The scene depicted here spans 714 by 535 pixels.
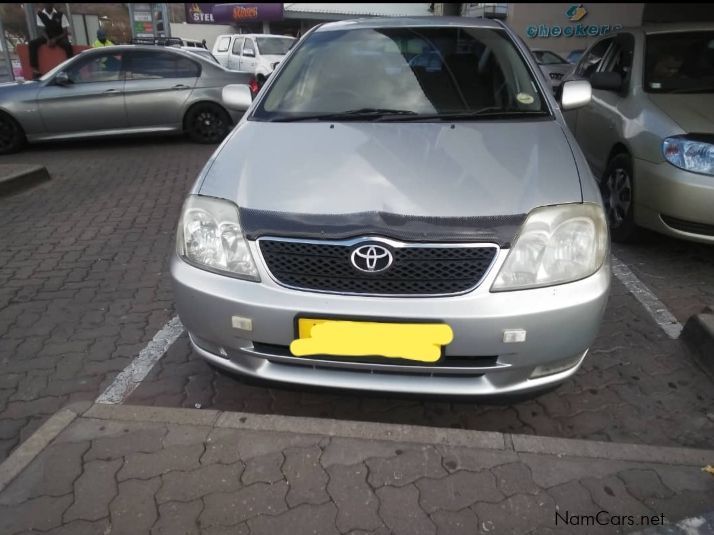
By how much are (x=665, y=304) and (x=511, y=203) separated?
1.98m

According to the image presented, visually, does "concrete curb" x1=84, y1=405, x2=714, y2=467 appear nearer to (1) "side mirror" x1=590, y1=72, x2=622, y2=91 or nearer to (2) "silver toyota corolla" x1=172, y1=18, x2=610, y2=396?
(2) "silver toyota corolla" x1=172, y1=18, x2=610, y2=396

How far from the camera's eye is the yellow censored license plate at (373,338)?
186cm

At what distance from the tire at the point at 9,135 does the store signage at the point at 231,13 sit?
2549 centimetres

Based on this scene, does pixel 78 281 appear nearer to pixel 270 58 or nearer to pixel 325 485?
pixel 325 485

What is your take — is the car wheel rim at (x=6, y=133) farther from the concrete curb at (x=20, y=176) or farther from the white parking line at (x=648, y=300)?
the white parking line at (x=648, y=300)

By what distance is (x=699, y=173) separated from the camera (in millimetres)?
3393

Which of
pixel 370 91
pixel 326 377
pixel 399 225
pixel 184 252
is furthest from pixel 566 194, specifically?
pixel 184 252

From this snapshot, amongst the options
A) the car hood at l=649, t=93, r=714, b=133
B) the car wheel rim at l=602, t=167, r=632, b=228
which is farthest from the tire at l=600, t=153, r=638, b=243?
the car hood at l=649, t=93, r=714, b=133

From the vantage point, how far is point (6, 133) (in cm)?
770

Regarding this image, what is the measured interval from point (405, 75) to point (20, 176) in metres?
5.00

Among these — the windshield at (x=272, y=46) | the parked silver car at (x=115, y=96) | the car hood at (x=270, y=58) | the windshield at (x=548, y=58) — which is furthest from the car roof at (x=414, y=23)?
the windshield at (x=272, y=46)

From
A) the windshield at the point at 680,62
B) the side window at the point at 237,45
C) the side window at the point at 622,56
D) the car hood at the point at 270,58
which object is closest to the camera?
the windshield at the point at 680,62

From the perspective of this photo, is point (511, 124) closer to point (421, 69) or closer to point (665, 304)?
point (421, 69)

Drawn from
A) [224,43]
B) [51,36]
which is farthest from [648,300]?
[224,43]
